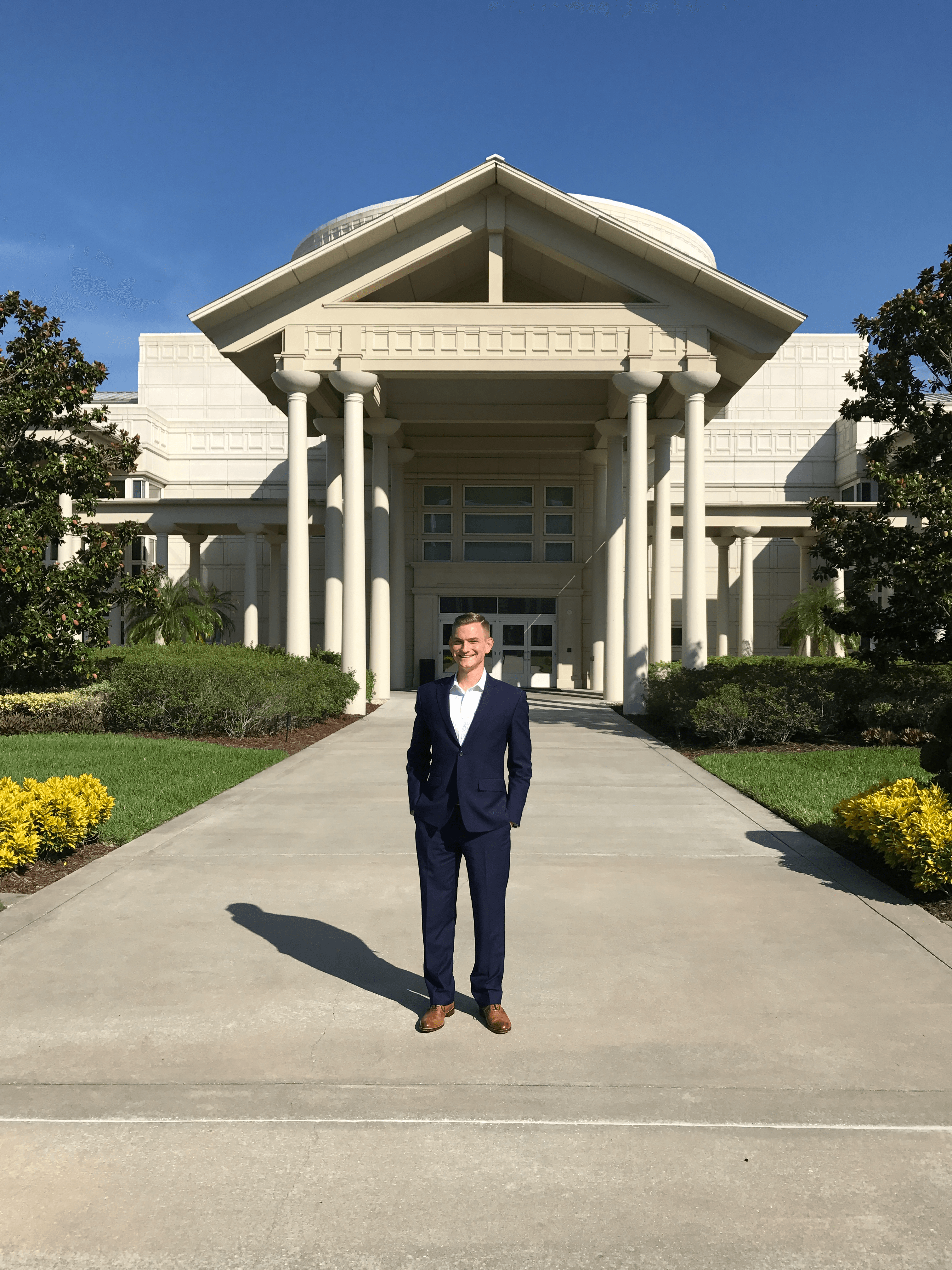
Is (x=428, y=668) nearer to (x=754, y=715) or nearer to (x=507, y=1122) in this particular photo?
(x=754, y=715)

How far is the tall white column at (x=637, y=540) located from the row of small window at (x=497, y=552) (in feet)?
39.8

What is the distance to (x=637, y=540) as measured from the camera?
21.9 metres

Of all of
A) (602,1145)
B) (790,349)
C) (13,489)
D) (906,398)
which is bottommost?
(602,1145)

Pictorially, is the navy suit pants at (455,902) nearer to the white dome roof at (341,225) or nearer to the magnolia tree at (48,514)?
the magnolia tree at (48,514)

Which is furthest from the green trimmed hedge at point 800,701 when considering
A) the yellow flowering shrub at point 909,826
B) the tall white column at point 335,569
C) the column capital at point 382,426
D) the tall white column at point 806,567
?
the tall white column at point 806,567

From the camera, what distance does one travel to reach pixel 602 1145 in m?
3.45

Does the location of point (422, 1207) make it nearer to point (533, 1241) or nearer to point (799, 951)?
point (533, 1241)

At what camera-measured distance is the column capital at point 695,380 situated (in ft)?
70.9

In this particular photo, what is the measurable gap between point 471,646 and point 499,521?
99.2 feet

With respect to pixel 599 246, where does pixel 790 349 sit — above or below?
above

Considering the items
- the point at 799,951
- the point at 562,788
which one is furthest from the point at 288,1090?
the point at 562,788

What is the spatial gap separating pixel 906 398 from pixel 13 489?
1507 centimetres

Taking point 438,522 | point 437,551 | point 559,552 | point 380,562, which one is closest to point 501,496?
point 438,522

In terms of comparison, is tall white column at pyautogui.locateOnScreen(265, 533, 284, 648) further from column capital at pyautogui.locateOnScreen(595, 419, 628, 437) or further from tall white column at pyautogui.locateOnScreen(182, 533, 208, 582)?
column capital at pyautogui.locateOnScreen(595, 419, 628, 437)
